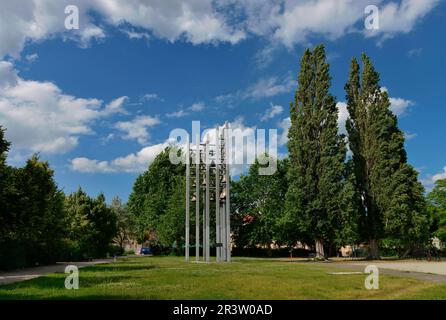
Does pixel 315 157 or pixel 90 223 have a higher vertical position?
pixel 315 157

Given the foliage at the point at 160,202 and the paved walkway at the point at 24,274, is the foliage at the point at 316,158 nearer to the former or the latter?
the foliage at the point at 160,202

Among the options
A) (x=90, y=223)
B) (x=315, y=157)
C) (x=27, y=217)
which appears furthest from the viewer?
(x=90, y=223)

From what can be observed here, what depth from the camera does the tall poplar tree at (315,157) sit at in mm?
45188

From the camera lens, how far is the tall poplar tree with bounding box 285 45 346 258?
45.2 metres

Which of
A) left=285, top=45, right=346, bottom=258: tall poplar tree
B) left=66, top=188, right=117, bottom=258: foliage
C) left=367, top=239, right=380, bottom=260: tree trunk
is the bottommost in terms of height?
left=367, top=239, right=380, bottom=260: tree trunk

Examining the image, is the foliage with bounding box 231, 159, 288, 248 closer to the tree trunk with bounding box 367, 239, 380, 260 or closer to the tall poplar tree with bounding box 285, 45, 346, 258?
the tall poplar tree with bounding box 285, 45, 346, 258

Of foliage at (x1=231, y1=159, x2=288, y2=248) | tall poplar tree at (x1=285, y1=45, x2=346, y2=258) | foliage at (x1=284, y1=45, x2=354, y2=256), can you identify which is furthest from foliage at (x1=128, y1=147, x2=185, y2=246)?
tall poplar tree at (x1=285, y1=45, x2=346, y2=258)

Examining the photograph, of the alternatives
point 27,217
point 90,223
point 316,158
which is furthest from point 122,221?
point 27,217

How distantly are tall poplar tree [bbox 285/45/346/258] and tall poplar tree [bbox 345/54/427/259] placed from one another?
3704 mm

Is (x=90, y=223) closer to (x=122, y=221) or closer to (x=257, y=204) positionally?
(x=257, y=204)

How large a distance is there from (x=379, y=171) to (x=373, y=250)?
27.2 feet

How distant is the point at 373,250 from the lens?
157ft

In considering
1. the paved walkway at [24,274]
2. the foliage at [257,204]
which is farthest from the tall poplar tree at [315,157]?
the paved walkway at [24,274]
